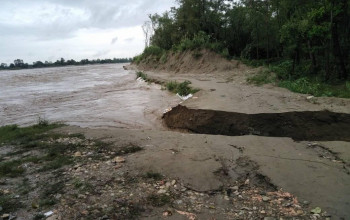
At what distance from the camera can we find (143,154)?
520 centimetres

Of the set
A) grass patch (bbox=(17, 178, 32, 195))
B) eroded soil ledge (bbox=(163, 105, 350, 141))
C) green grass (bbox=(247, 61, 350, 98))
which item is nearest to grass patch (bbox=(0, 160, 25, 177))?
grass patch (bbox=(17, 178, 32, 195))

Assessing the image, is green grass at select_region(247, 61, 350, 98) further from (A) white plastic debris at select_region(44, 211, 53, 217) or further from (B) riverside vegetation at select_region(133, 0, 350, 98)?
(A) white plastic debris at select_region(44, 211, 53, 217)

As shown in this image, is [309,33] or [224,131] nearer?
[224,131]

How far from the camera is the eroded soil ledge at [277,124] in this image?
6570 mm

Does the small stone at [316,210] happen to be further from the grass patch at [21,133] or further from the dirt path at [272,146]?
the grass patch at [21,133]

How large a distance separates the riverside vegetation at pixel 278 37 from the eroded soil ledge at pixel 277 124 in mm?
3134

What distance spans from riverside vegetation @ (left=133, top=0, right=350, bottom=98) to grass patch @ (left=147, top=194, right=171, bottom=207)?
8254mm

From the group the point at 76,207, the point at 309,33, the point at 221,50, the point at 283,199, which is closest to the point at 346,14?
the point at 309,33

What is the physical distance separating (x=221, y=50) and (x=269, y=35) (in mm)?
4097

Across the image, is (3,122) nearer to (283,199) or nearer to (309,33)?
(283,199)

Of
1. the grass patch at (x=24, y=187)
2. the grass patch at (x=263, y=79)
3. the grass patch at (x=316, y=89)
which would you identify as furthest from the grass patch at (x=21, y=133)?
the grass patch at (x=263, y=79)

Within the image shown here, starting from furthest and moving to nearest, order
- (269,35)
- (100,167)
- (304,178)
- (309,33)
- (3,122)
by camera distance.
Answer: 1. (269,35)
2. (309,33)
3. (3,122)
4. (100,167)
5. (304,178)

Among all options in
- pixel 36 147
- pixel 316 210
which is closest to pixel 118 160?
pixel 36 147

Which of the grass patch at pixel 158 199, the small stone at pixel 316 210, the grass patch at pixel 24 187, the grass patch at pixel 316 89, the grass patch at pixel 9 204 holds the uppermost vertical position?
the grass patch at pixel 316 89
